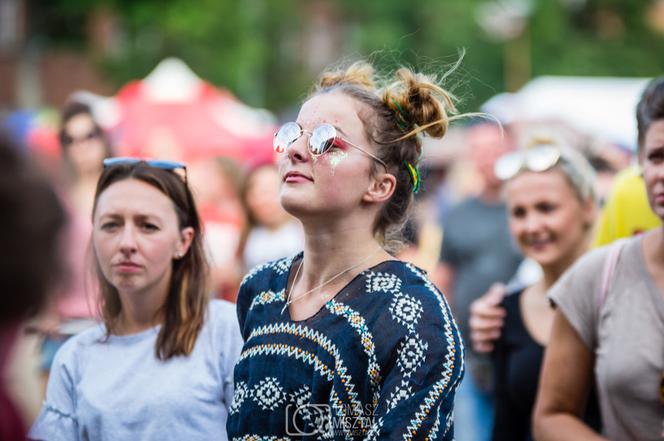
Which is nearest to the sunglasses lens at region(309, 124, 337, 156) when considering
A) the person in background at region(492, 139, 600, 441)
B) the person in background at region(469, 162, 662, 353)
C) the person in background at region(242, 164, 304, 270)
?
the person in background at region(469, 162, 662, 353)

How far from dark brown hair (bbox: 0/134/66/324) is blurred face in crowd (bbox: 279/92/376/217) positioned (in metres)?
1.12

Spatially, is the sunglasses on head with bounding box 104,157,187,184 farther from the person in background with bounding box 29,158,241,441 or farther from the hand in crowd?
the hand in crowd

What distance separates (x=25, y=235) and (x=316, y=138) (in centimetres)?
129

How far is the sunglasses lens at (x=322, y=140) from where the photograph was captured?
3.15 metres

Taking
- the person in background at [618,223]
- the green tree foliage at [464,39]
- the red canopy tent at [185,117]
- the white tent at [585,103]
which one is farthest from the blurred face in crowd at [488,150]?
the green tree foliage at [464,39]

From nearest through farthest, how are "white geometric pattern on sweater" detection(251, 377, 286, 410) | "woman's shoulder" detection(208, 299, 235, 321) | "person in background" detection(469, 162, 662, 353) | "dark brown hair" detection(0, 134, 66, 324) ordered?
"dark brown hair" detection(0, 134, 66, 324)
"white geometric pattern on sweater" detection(251, 377, 286, 410)
"woman's shoulder" detection(208, 299, 235, 321)
"person in background" detection(469, 162, 662, 353)

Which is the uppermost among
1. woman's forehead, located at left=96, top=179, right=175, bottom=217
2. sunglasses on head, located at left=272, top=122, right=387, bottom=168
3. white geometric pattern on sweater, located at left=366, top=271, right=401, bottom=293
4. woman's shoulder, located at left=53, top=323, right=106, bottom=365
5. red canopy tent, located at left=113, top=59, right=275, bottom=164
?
red canopy tent, located at left=113, top=59, right=275, bottom=164

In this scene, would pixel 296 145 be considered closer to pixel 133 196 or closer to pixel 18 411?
pixel 133 196

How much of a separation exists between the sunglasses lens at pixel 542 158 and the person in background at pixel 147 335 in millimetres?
1753

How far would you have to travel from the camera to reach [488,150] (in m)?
8.01

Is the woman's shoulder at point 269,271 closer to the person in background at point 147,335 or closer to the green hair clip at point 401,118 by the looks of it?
the person in background at point 147,335

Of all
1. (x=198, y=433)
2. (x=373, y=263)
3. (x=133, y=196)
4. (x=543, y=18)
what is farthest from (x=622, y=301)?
(x=543, y=18)

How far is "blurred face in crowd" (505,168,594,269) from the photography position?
4691 mm

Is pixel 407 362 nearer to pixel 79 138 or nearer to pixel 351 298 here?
pixel 351 298
